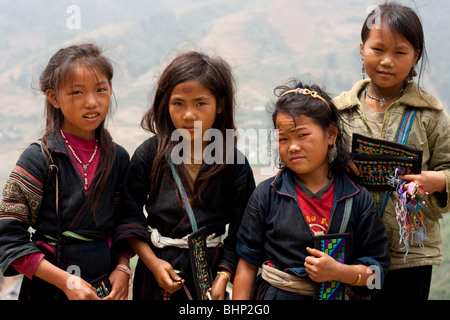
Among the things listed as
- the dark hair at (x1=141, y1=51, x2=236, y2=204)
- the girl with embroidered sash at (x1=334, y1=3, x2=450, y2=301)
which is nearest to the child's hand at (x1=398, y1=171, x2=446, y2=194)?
the girl with embroidered sash at (x1=334, y1=3, x2=450, y2=301)

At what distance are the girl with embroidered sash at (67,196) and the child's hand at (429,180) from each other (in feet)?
4.57

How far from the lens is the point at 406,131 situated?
2.23m

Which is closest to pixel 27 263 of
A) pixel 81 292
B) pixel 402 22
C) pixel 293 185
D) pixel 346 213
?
pixel 81 292

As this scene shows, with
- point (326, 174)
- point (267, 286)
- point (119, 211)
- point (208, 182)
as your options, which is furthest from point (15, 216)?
point (326, 174)

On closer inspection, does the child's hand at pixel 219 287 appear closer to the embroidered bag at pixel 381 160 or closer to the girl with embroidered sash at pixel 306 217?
the girl with embroidered sash at pixel 306 217

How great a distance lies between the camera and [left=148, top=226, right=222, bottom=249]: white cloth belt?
2.20 meters

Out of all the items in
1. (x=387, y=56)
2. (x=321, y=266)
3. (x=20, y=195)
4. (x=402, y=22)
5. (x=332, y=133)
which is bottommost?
(x=321, y=266)

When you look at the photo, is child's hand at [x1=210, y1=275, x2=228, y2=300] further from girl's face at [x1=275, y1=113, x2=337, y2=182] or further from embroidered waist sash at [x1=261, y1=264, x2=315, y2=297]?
girl's face at [x1=275, y1=113, x2=337, y2=182]

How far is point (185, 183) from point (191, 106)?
0.37 m

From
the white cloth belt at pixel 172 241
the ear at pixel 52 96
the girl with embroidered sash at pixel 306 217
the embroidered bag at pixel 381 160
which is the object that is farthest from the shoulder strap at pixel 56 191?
the embroidered bag at pixel 381 160

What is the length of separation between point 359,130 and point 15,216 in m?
1.65

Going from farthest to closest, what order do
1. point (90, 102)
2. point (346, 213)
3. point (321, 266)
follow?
1. point (90, 102)
2. point (346, 213)
3. point (321, 266)

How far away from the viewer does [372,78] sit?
228cm

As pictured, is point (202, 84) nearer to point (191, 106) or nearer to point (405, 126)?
point (191, 106)
